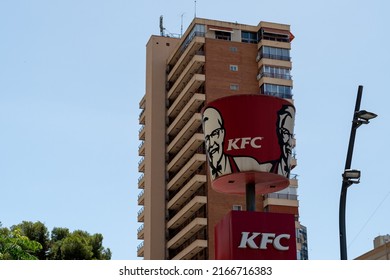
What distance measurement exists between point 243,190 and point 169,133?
65.4 m

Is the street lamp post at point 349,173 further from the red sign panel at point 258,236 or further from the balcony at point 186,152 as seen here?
the balcony at point 186,152

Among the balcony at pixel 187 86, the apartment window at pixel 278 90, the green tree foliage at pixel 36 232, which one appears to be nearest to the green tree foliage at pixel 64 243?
the green tree foliage at pixel 36 232

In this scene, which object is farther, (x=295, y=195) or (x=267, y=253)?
(x=295, y=195)

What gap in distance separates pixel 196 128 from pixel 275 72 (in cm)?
1056

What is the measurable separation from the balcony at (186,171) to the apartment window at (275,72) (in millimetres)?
11413

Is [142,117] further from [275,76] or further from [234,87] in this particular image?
[275,76]

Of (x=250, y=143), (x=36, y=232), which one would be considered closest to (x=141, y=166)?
(x=36, y=232)

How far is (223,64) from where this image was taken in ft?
282

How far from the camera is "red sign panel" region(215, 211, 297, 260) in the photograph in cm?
2395

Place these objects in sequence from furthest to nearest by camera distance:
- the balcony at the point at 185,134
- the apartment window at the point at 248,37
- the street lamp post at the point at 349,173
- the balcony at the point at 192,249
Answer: the apartment window at the point at 248,37 < the balcony at the point at 185,134 < the balcony at the point at 192,249 < the street lamp post at the point at 349,173

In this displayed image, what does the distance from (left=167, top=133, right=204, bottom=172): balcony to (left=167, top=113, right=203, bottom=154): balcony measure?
146 cm

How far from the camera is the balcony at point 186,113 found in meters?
84.6

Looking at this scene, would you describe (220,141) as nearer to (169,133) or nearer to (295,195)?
(295,195)
